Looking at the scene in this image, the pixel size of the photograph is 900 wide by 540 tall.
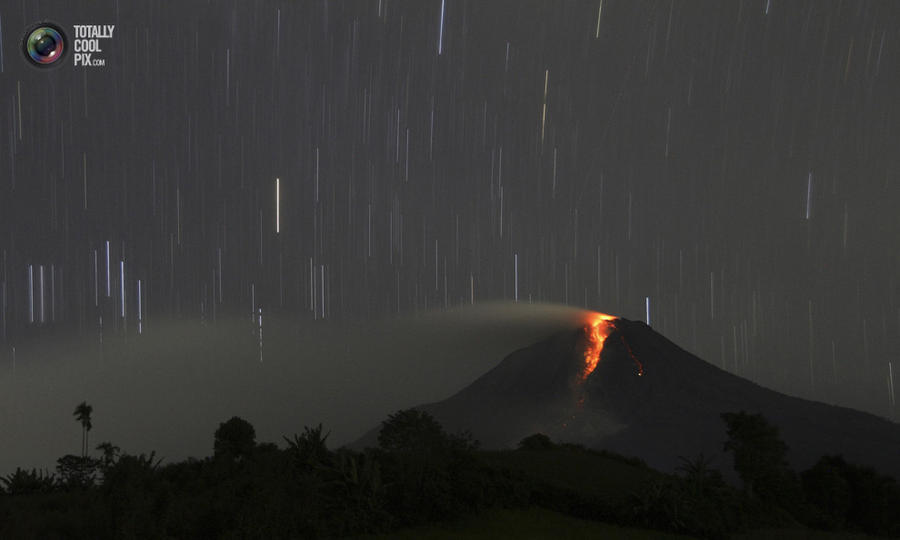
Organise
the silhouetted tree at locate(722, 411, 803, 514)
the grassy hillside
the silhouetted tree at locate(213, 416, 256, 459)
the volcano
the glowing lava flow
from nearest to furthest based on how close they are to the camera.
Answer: the grassy hillside, the silhouetted tree at locate(722, 411, 803, 514), the silhouetted tree at locate(213, 416, 256, 459), the volcano, the glowing lava flow

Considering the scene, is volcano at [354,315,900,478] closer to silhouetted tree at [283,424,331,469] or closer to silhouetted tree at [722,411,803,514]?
silhouetted tree at [722,411,803,514]

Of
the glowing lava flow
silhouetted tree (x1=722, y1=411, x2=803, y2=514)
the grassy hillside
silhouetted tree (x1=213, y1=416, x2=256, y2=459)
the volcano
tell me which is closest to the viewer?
the grassy hillside

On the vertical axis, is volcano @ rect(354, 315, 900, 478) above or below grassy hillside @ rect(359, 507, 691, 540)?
below

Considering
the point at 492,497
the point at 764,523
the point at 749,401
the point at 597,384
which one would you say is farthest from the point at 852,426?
the point at 492,497

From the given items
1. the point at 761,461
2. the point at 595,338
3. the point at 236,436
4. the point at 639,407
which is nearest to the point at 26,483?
the point at 236,436

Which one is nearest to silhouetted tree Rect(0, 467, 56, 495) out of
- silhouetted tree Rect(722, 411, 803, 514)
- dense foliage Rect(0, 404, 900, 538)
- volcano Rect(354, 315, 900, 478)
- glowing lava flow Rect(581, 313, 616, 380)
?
dense foliage Rect(0, 404, 900, 538)

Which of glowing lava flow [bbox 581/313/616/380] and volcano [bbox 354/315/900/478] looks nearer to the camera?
volcano [bbox 354/315/900/478]

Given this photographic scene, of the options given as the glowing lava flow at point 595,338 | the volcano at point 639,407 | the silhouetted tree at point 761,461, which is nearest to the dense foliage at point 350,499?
the silhouetted tree at point 761,461

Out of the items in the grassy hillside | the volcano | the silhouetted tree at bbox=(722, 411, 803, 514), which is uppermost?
the grassy hillside
